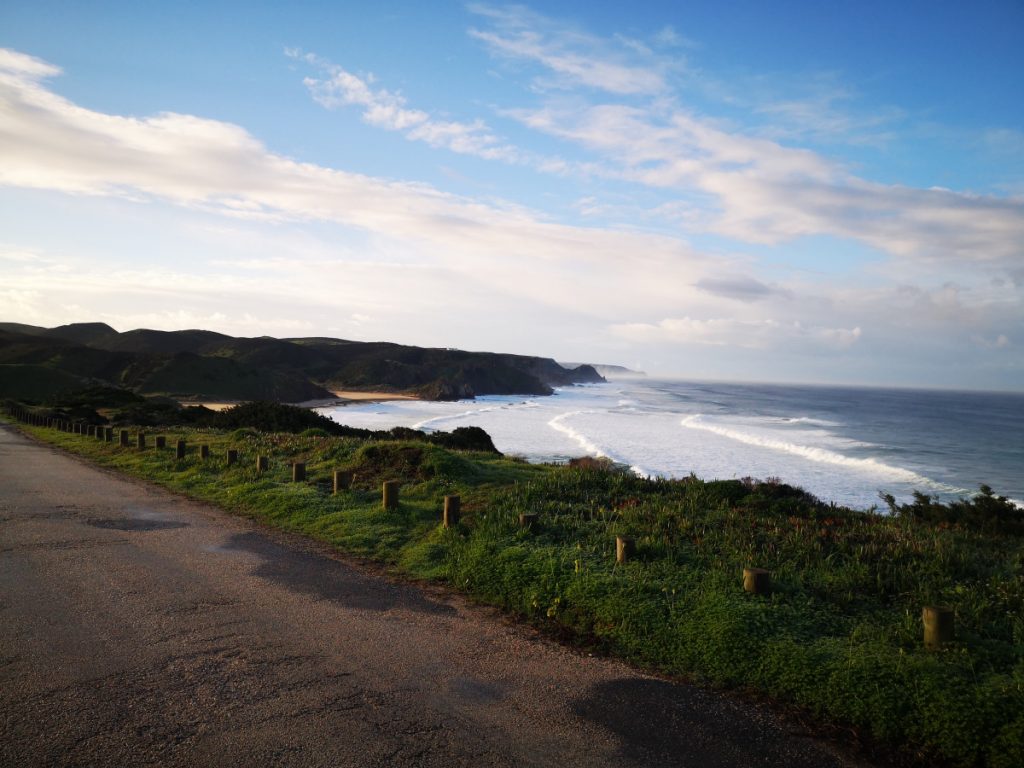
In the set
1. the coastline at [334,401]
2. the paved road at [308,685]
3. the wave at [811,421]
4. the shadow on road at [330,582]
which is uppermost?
the paved road at [308,685]

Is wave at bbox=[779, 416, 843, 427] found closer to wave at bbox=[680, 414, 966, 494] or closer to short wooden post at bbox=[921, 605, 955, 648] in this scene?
wave at bbox=[680, 414, 966, 494]

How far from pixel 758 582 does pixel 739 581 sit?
1.25ft

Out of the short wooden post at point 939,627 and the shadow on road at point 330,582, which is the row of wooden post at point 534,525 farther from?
the shadow on road at point 330,582

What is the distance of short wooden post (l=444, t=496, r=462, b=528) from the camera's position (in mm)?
10195

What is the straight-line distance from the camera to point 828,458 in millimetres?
43625

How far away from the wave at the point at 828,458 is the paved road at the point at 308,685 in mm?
35196

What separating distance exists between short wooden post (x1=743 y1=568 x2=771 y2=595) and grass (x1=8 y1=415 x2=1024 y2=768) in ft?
0.34

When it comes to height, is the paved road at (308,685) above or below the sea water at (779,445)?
above

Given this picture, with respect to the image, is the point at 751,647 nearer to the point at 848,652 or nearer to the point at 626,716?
the point at 848,652

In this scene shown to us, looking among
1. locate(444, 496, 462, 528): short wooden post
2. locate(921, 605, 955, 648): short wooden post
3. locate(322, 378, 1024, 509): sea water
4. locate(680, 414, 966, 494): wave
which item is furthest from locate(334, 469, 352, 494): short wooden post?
locate(680, 414, 966, 494): wave

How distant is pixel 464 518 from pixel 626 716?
5.89 metres

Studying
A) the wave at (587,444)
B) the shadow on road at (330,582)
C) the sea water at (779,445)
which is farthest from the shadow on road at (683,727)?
the sea water at (779,445)

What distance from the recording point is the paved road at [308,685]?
15.1 feet

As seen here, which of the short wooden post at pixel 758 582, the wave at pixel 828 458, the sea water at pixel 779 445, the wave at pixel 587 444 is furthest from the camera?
the wave at pixel 828 458
